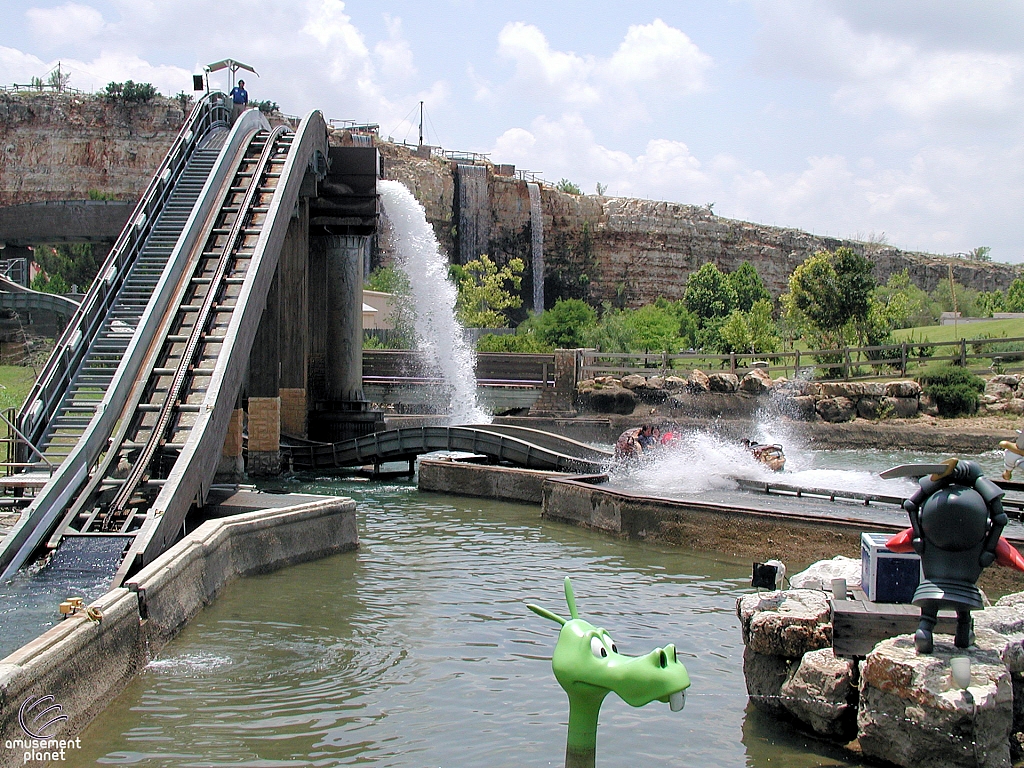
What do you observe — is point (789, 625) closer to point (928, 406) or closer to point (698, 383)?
point (928, 406)

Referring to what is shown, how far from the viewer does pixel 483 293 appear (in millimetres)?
63344

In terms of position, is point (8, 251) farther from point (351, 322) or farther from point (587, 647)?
point (587, 647)

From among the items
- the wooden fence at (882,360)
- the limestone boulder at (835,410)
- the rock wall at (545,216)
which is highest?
the rock wall at (545,216)

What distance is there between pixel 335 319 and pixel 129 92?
148 ft

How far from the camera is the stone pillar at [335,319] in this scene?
99.0ft

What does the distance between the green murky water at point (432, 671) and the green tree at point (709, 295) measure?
5220cm

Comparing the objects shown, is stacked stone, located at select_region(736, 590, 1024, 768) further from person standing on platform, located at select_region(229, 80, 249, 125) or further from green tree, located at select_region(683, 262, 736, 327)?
green tree, located at select_region(683, 262, 736, 327)

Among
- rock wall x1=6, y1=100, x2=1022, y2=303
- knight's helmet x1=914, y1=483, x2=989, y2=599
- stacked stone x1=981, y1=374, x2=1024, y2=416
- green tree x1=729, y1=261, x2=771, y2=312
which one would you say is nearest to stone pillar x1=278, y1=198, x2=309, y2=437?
stacked stone x1=981, y1=374, x2=1024, y2=416

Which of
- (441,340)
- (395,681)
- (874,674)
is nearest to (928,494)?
(874,674)

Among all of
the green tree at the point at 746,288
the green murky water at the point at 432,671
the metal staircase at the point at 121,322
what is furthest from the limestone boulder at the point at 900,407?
the green tree at the point at 746,288

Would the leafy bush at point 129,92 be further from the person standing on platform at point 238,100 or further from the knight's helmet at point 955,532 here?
the knight's helmet at point 955,532

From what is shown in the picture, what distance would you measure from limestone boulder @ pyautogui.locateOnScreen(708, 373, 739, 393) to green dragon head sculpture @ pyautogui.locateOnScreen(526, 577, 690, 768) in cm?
2974

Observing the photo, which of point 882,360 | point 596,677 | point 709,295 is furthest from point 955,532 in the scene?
point 709,295

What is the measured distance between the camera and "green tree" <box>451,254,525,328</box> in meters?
61.8
